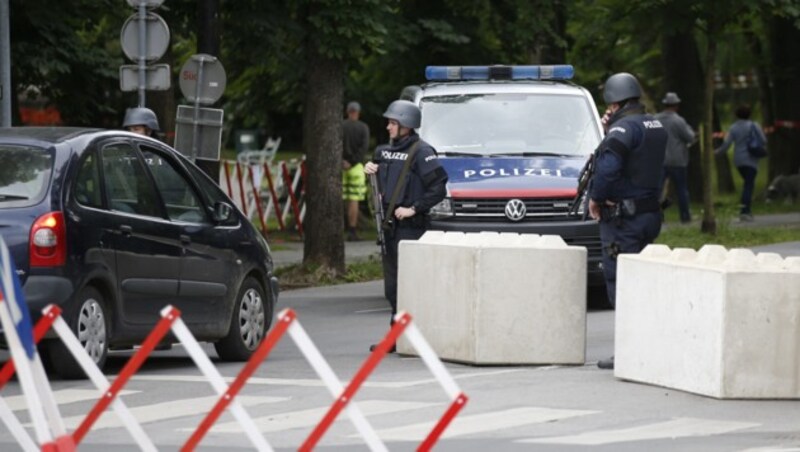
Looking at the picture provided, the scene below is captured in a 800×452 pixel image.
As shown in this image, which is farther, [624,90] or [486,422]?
[624,90]

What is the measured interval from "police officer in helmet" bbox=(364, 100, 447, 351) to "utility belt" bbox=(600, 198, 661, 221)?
73.6 inches

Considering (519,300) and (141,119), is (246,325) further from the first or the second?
(141,119)

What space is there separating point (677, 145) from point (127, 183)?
704 inches

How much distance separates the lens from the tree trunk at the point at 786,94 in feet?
129

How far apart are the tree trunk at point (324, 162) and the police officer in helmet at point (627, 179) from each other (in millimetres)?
9363

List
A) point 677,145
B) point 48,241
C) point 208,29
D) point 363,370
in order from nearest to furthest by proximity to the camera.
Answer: point 363,370
point 48,241
point 208,29
point 677,145

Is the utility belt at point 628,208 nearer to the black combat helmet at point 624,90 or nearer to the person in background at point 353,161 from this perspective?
the black combat helmet at point 624,90

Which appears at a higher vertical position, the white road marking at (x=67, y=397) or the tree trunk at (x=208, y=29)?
the tree trunk at (x=208, y=29)

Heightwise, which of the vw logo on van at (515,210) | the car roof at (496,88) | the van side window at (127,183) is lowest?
the vw logo on van at (515,210)

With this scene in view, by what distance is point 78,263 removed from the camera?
40.7 feet

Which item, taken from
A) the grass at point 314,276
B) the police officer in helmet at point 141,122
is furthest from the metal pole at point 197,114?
the police officer in helmet at point 141,122

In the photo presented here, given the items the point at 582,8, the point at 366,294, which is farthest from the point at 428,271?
the point at 582,8

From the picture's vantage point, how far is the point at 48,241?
1222 centimetres

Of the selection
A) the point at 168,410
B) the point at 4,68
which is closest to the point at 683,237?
the point at 4,68
